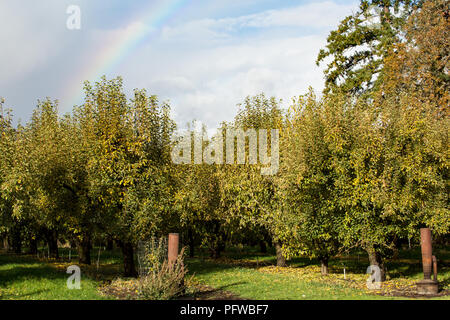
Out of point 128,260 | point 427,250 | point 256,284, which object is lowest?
point 256,284

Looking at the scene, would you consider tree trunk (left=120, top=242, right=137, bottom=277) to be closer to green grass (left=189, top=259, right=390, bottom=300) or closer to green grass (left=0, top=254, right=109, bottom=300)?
green grass (left=0, top=254, right=109, bottom=300)

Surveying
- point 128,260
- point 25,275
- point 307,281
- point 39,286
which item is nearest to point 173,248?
point 39,286

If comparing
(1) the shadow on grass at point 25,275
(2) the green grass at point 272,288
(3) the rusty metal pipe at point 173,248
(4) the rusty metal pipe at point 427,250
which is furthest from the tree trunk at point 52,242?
(4) the rusty metal pipe at point 427,250

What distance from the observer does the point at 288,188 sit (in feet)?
84.0

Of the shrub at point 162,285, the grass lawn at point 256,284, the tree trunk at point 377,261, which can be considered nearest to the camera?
the shrub at point 162,285

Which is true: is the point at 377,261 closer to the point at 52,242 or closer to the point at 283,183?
the point at 283,183

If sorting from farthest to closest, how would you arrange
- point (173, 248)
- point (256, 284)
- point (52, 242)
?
point (52, 242)
point (256, 284)
point (173, 248)

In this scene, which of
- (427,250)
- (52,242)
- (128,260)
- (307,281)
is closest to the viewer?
(427,250)

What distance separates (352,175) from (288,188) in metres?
3.69

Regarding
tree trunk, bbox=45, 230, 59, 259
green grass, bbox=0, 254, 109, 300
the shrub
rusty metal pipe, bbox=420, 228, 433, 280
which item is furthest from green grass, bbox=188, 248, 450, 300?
tree trunk, bbox=45, 230, 59, 259

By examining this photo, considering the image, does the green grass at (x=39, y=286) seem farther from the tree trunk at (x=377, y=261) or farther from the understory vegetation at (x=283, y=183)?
the tree trunk at (x=377, y=261)

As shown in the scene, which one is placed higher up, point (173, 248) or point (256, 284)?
point (173, 248)
